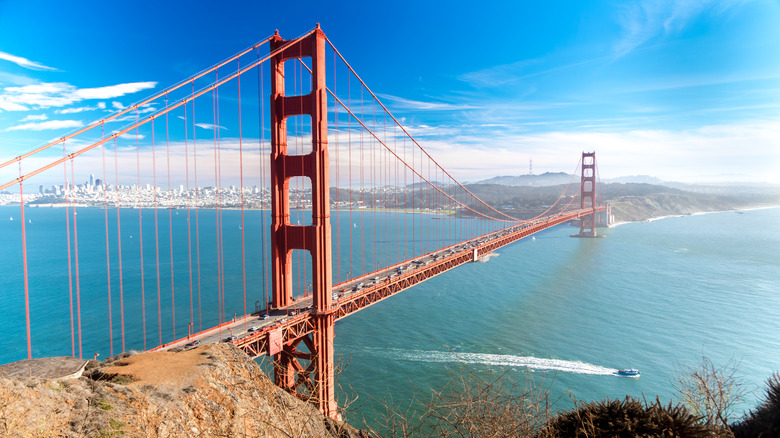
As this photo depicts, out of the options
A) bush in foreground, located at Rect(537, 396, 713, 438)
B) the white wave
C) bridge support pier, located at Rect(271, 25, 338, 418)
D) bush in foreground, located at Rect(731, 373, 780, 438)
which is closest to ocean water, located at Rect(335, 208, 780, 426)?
the white wave

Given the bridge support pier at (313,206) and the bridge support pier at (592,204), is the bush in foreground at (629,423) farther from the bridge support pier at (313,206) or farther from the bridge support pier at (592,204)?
the bridge support pier at (592,204)

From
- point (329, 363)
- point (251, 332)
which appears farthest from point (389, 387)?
point (251, 332)

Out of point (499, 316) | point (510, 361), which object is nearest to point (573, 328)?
point (499, 316)

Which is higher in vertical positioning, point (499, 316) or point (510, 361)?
point (499, 316)

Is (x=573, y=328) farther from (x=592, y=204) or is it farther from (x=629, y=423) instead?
(x=592, y=204)

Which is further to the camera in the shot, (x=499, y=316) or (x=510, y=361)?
(x=499, y=316)
